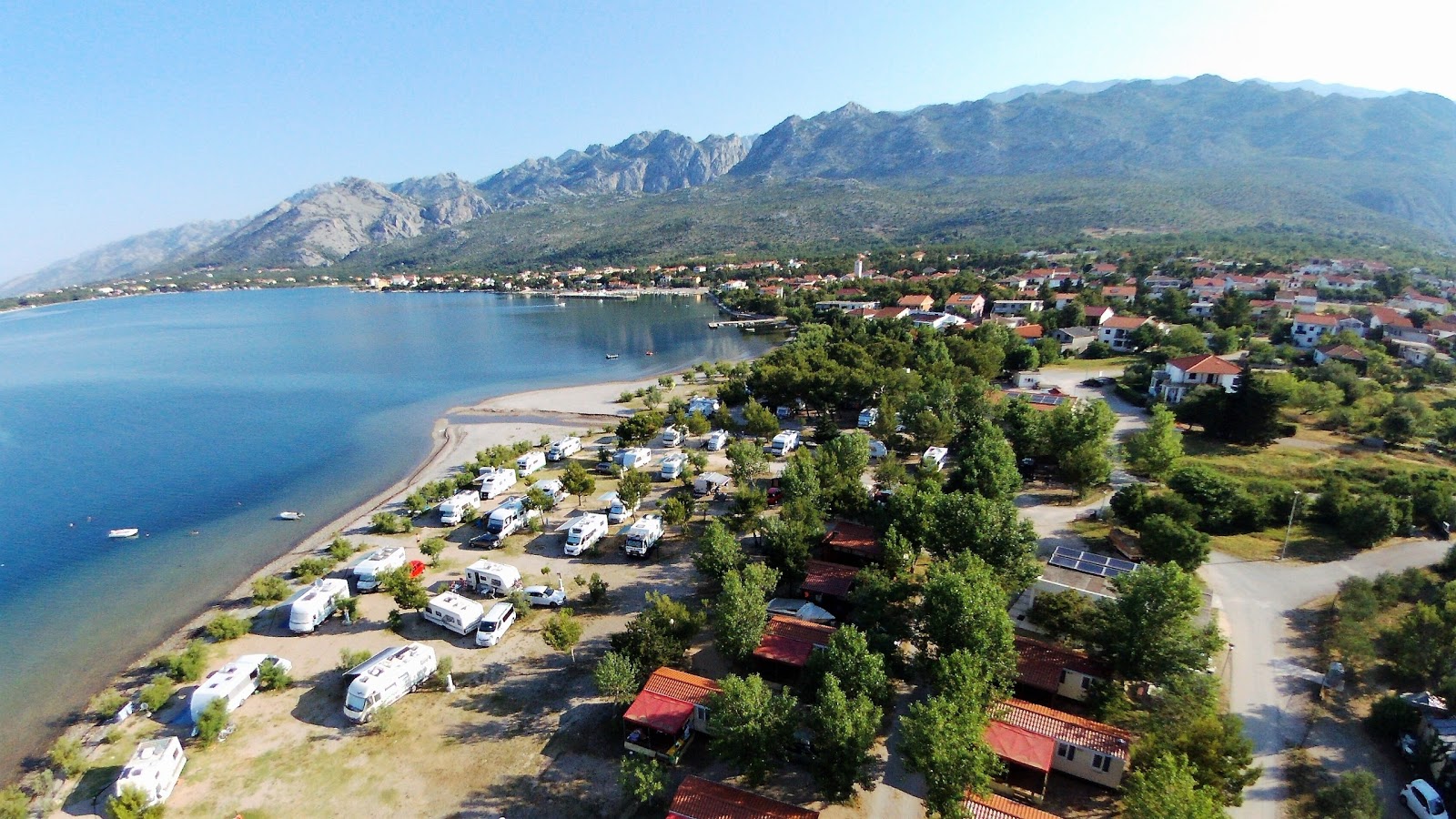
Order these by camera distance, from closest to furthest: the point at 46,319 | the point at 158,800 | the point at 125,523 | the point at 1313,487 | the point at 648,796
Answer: the point at 648,796
the point at 158,800
the point at 1313,487
the point at 125,523
the point at 46,319

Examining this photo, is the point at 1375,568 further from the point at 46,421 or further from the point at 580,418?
the point at 46,421

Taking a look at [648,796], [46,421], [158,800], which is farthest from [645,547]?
[46,421]

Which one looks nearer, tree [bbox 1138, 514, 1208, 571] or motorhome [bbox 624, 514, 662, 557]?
tree [bbox 1138, 514, 1208, 571]

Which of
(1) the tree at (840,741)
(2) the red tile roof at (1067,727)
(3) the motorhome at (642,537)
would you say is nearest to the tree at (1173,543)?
(2) the red tile roof at (1067,727)

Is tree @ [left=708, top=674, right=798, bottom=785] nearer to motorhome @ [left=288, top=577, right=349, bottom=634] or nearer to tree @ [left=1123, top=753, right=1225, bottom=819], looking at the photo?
tree @ [left=1123, top=753, right=1225, bottom=819]

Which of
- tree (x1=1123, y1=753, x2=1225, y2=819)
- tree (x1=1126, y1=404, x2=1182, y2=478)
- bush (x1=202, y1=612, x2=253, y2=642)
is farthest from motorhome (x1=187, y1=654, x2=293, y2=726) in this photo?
tree (x1=1126, y1=404, x2=1182, y2=478)

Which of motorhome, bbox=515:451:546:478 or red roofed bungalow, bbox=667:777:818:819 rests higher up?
motorhome, bbox=515:451:546:478

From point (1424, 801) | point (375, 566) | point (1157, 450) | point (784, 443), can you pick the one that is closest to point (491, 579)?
point (375, 566)

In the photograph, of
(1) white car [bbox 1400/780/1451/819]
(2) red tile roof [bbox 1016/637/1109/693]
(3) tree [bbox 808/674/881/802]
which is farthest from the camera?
(2) red tile roof [bbox 1016/637/1109/693]
